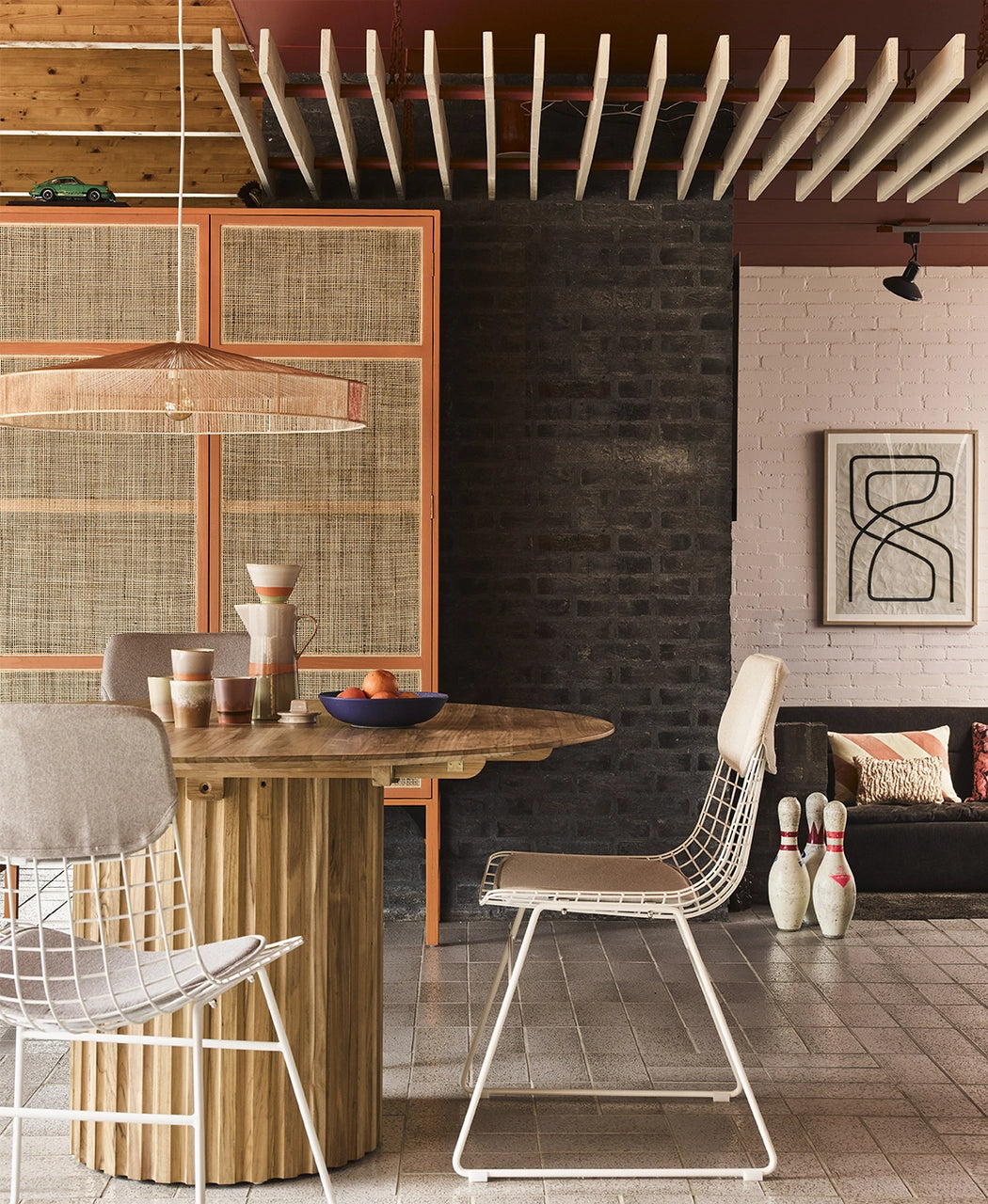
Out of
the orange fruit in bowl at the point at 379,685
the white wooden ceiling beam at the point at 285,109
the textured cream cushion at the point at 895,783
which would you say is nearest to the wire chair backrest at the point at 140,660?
the orange fruit in bowl at the point at 379,685

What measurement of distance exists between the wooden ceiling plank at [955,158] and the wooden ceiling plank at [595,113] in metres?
1.21

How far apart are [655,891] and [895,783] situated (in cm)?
315

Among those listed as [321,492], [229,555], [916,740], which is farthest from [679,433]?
[916,740]

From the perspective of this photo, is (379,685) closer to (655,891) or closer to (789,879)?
(655,891)

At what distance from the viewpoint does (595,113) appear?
3.78 meters

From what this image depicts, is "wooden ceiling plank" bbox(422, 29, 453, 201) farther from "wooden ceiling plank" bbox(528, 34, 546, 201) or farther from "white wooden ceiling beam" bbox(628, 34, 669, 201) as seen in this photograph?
"white wooden ceiling beam" bbox(628, 34, 669, 201)

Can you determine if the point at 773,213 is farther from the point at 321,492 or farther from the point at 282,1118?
the point at 282,1118

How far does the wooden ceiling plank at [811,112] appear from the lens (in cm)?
334

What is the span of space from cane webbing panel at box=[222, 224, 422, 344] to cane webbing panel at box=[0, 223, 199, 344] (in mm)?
204

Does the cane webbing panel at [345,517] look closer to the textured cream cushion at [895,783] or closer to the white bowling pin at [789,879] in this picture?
the white bowling pin at [789,879]

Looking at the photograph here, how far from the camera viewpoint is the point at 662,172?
174 inches

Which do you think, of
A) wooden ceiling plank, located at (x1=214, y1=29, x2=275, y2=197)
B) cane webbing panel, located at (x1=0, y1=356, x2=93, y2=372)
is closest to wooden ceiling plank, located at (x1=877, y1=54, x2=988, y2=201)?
wooden ceiling plank, located at (x1=214, y1=29, x2=275, y2=197)

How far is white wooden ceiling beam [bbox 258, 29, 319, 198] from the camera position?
11.5ft

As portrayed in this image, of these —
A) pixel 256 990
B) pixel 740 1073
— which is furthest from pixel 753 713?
pixel 256 990
